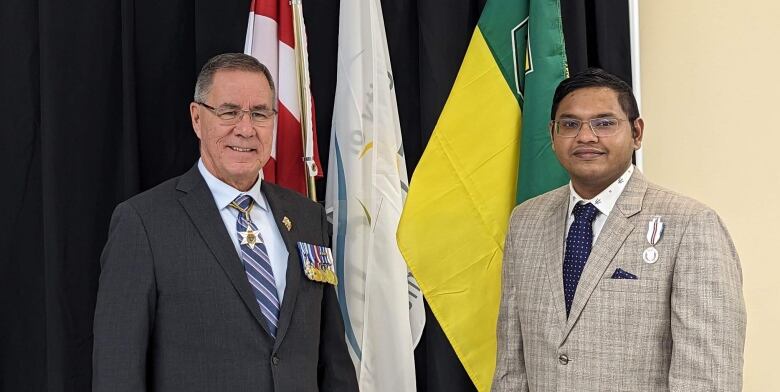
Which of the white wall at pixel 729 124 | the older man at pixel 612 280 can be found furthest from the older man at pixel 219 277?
the white wall at pixel 729 124

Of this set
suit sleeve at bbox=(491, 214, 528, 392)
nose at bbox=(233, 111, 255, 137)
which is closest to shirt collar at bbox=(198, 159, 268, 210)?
nose at bbox=(233, 111, 255, 137)

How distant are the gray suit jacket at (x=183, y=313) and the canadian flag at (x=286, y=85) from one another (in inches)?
31.0

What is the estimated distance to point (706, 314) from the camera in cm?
185

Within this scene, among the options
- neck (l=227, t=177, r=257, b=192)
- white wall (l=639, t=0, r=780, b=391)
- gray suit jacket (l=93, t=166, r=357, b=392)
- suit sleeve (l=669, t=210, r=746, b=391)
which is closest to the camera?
suit sleeve (l=669, t=210, r=746, b=391)

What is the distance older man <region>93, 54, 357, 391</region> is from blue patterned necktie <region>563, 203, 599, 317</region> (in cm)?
59

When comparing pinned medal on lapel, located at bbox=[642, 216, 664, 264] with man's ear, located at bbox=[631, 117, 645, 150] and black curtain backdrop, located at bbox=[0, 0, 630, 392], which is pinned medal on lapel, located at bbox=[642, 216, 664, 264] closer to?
man's ear, located at bbox=[631, 117, 645, 150]

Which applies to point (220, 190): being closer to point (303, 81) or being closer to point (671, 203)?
point (303, 81)

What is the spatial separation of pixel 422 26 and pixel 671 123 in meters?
0.95

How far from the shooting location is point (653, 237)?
1965mm

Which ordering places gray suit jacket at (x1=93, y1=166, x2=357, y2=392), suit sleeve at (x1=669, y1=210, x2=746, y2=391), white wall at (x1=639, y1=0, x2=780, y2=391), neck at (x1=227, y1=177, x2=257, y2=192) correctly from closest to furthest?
suit sleeve at (x1=669, y1=210, x2=746, y2=391) < gray suit jacket at (x1=93, y1=166, x2=357, y2=392) < neck at (x1=227, y1=177, x2=257, y2=192) < white wall at (x1=639, y1=0, x2=780, y2=391)

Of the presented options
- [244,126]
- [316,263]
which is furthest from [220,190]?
[316,263]

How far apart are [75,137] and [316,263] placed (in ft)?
3.70

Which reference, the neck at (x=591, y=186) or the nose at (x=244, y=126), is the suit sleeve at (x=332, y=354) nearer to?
the nose at (x=244, y=126)

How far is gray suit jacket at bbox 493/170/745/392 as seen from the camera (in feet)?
6.08
